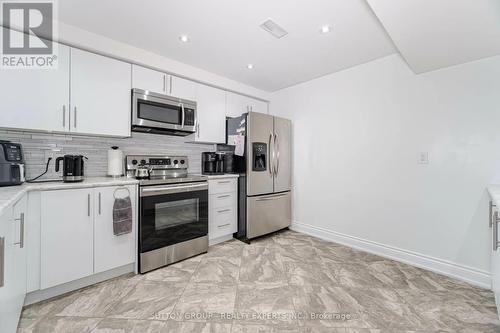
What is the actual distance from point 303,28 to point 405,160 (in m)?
1.79

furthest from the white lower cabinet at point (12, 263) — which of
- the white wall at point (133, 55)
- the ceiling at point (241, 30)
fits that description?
the ceiling at point (241, 30)

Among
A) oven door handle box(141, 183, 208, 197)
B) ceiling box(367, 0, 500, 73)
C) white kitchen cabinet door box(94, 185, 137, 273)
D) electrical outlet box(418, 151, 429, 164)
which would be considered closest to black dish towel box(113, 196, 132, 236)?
white kitchen cabinet door box(94, 185, 137, 273)

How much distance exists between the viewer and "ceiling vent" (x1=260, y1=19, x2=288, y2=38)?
1971 millimetres

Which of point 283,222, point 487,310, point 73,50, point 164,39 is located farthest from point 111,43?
point 487,310

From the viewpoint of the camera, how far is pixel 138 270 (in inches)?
84.8

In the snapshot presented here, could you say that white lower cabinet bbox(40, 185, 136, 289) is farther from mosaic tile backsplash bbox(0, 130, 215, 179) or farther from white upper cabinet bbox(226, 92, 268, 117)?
white upper cabinet bbox(226, 92, 268, 117)

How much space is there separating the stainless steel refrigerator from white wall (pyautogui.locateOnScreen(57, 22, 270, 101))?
2.01 feet

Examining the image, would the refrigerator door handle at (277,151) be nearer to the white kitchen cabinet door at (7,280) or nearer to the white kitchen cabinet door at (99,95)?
the white kitchen cabinet door at (99,95)

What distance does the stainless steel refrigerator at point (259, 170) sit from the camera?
9.77 ft

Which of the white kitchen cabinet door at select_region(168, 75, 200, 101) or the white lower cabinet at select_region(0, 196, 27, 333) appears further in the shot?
the white kitchen cabinet door at select_region(168, 75, 200, 101)

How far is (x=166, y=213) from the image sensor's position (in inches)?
91.3

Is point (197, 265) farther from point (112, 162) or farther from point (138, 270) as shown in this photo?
point (112, 162)

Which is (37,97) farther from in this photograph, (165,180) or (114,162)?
(165,180)

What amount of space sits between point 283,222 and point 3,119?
3.28 meters
